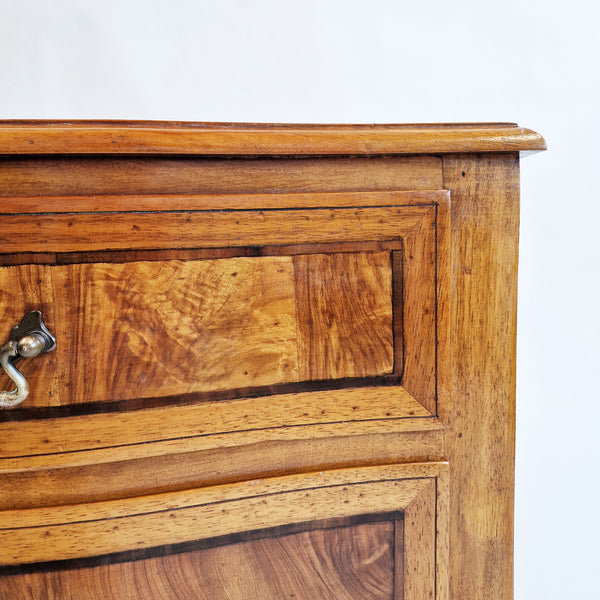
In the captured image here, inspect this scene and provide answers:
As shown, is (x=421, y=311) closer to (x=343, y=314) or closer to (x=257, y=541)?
(x=343, y=314)

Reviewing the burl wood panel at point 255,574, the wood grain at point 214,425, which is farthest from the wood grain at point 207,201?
the burl wood panel at point 255,574

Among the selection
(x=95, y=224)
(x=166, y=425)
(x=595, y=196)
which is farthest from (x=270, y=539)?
(x=595, y=196)

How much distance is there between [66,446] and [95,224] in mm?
148

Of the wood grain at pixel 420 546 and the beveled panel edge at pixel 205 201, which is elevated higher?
the beveled panel edge at pixel 205 201

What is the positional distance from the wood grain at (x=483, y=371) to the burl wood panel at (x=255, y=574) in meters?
0.07

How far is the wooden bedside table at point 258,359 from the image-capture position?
0.37 metres

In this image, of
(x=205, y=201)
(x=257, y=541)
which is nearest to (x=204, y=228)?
(x=205, y=201)

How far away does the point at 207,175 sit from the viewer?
384 mm

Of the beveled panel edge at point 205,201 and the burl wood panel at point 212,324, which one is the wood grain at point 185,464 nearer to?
the burl wood panel at point 212,324

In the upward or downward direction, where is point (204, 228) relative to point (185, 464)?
upward

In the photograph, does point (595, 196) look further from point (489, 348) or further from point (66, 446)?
point (66, 446)

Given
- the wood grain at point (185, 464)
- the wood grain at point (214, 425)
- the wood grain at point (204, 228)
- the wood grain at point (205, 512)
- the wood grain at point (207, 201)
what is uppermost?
the wood grain at point (207, 201)

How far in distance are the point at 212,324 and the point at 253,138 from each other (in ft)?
0.42

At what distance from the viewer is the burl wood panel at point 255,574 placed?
395 millimetres
